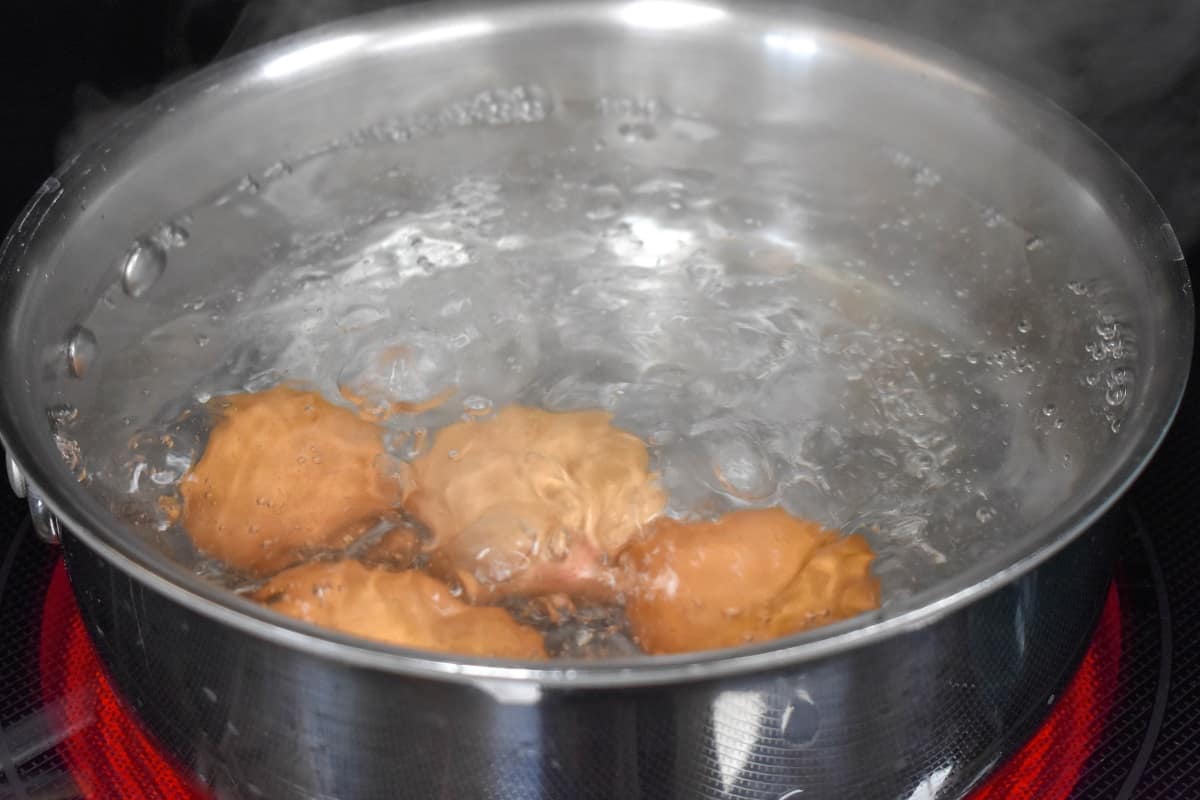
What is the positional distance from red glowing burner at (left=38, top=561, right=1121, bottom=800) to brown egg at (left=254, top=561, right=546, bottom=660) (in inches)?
6.6

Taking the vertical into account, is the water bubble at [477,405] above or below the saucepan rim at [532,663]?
below

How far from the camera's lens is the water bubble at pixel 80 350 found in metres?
1.05

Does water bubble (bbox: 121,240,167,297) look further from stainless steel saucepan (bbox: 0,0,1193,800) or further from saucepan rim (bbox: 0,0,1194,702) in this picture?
saucepan rim (bbox: 0,0,1194,702)

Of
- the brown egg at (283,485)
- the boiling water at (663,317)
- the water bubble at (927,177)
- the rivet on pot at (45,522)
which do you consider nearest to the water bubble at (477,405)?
the boiling water at (663,317)

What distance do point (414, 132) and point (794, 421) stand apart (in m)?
0.54

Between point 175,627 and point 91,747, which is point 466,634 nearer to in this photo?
point 175,627

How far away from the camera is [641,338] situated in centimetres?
124

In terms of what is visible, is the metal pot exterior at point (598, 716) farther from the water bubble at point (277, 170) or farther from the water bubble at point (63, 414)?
Result: the water bubble at point (277, 170)

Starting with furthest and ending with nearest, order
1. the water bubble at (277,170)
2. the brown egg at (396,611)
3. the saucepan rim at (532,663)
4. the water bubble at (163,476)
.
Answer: the water bubble at (277,170) < the water bubble at (163,476) < the brown egg at (396,611) < the saucepan rim at (532,663)

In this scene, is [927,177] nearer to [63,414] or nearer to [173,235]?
[173,235]

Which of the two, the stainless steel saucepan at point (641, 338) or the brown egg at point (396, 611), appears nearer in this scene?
the stainless steel saucepan at point (641, 338)

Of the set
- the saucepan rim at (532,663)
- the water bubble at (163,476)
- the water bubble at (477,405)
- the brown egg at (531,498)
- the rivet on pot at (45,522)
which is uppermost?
the saucepan rim at (532,663)

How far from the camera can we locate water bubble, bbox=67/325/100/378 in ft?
3.43

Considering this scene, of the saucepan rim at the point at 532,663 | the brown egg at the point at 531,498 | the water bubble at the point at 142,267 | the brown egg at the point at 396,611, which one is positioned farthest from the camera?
the water bubble at the point at 142,267
